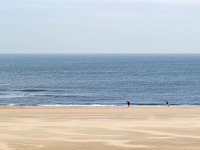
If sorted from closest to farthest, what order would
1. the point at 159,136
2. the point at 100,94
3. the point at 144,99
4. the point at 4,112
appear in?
the point at 159,136 → the point at 4,112 → the point at 144,99 → the point at 100,94

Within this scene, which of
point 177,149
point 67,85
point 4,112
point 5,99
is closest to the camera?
point 177,149

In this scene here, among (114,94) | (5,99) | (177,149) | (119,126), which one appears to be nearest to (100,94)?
(114,94)

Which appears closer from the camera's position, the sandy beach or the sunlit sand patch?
the sunlit sand patch

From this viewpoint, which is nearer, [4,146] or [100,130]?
[4,146]

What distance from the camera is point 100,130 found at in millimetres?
30969

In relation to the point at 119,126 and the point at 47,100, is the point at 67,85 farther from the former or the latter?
the point at 119,126

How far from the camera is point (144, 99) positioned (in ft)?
273

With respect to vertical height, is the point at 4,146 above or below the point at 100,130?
below

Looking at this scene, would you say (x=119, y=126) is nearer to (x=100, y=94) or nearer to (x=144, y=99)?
(x=144, y=99)

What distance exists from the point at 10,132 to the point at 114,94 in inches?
2458

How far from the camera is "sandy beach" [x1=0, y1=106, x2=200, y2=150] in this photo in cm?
2623

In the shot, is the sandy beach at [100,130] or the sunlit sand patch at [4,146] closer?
the sunlit sand patch at [4,146]

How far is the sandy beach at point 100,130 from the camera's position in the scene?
26.2 m

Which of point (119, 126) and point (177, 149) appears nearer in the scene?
point (177, 149)
